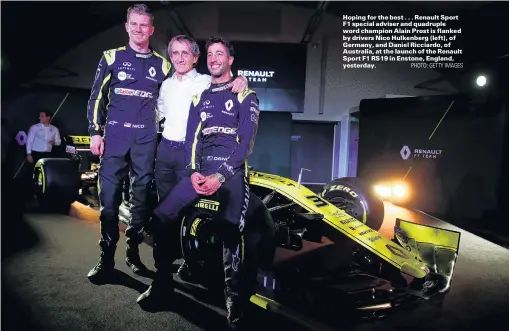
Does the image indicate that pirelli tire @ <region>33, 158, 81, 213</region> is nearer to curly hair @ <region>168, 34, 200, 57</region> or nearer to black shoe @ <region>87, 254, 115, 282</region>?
black shoe @ <region>87, 254, 115, 282</region>

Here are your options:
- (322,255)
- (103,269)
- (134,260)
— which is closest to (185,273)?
(134,260)

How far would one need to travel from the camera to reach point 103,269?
244 centimetres

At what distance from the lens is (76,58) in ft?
11.5

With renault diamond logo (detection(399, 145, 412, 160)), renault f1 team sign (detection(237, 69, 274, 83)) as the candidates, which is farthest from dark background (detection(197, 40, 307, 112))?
renault diamond logo (detection(399, 145, 412, 160))

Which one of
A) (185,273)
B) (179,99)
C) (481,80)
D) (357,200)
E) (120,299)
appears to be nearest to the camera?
(120,299)

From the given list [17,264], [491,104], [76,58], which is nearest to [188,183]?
[17,264]

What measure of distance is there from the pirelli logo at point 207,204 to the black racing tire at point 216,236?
0.02 m

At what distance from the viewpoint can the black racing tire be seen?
6.63ft

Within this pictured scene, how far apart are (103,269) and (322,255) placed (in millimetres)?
1819

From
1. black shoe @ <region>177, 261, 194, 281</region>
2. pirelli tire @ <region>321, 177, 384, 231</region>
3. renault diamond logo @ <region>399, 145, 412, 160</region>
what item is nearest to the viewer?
black shoe @ <region>177, 261, 194, 281</region>

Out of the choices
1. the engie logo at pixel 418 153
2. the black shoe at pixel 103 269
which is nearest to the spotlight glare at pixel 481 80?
the engie logo at pixel 418 153

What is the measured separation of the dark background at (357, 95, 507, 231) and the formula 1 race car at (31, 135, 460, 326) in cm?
293

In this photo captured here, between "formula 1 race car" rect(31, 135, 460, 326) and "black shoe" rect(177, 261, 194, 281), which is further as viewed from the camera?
"black shoe" rect(177, 261, 194, 281)

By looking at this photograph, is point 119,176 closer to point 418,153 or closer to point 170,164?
point 170,164
